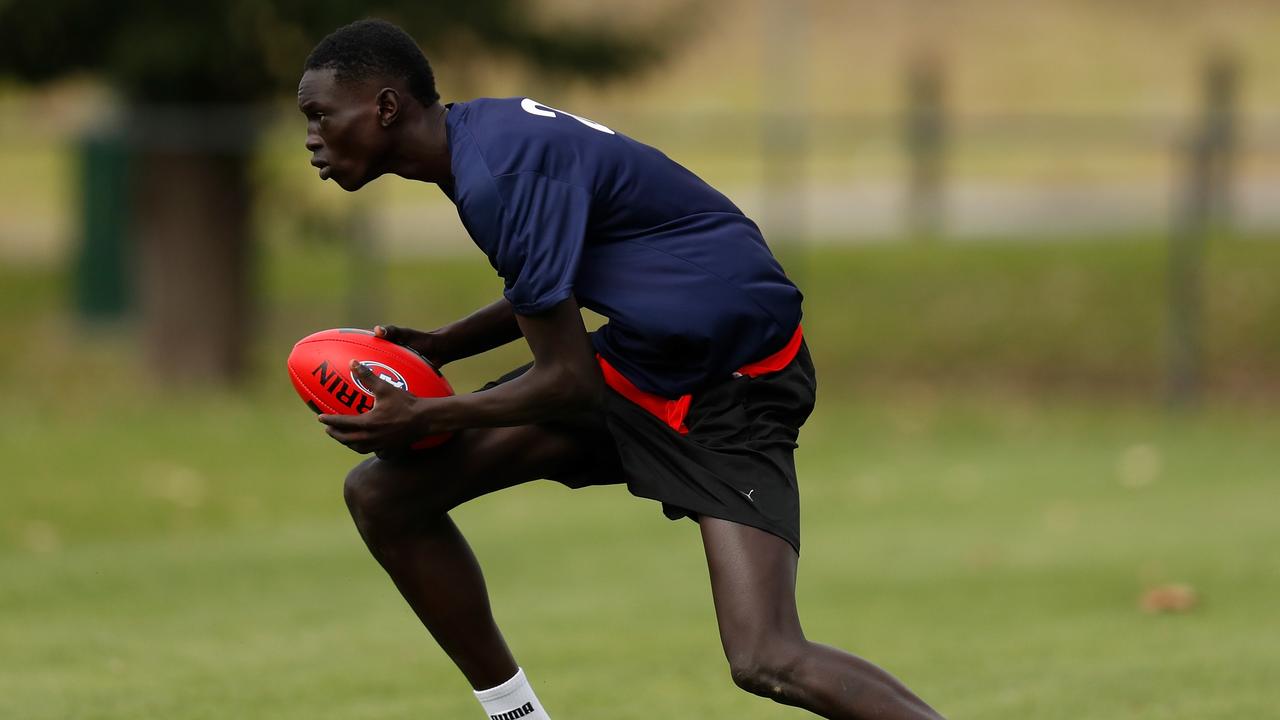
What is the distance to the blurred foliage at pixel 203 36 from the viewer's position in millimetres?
13906

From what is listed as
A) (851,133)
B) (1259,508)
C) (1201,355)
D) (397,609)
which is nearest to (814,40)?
(851,133)

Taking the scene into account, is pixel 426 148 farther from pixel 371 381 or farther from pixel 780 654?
pixel 780 654

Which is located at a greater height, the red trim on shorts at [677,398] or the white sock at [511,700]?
the red trim on shorts at [677,398]

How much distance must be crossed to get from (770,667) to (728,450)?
1.95 feet

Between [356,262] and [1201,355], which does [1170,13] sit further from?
[356,262]

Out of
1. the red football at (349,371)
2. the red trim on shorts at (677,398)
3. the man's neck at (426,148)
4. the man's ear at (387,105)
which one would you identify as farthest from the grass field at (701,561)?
the man's ear at (387,105)

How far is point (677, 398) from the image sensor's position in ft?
15.3

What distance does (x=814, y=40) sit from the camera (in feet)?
115

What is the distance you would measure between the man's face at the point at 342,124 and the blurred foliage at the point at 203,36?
9.57 metres

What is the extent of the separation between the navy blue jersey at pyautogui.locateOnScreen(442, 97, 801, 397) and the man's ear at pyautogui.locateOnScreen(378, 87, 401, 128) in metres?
0.14

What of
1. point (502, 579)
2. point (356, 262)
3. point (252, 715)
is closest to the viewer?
point (252, 715)

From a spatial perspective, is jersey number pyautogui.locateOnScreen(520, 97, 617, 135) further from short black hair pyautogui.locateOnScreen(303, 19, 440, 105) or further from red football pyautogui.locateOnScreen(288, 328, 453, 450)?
red football pyautogui.locateOnScreen(288, 328, 453, 450)

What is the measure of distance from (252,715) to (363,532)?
4.34ft

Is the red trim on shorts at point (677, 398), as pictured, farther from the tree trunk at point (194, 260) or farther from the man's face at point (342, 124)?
the tree trunk at point (194, 260)
